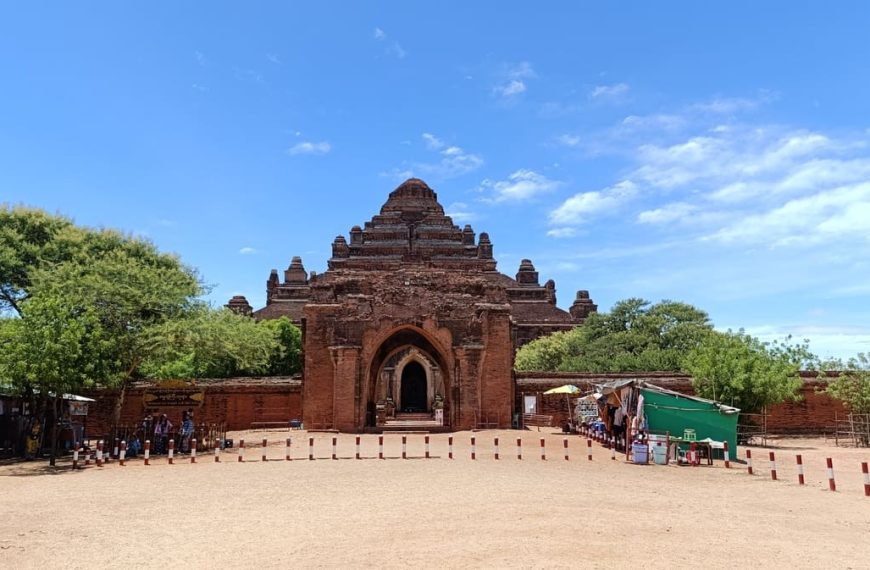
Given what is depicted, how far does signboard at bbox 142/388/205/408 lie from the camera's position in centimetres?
2097

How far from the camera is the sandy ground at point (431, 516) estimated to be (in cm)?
717

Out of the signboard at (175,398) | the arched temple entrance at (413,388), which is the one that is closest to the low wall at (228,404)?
the signboard at (175,398)

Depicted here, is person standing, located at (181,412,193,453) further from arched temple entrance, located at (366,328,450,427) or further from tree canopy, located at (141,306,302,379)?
arched temple entrance, located at (366,328,450,427)

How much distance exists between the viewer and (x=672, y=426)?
17469 millimetres

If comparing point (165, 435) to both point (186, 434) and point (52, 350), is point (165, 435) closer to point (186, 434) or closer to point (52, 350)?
point (186, 434)

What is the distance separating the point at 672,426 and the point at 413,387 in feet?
102

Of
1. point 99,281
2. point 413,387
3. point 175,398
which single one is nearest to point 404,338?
point 175,398

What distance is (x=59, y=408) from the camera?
19.8 metres

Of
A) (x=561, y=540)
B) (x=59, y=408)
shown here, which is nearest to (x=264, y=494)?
(x=561, y=540)

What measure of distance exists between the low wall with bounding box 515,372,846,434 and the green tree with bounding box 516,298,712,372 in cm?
471

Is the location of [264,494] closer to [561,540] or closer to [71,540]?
[71,540]

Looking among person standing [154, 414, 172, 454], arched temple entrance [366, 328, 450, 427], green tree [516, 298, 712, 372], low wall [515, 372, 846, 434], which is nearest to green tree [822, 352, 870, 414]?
low wall [515, 372, 846, 434]

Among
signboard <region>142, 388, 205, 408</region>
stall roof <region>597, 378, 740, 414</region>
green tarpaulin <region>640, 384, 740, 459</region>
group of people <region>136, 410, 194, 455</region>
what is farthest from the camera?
signboard <region>142, 388, 205, 408</region>

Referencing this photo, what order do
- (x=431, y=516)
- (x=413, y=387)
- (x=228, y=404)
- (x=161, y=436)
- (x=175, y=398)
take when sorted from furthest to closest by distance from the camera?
(x=413, y=387) → (x=228, y=404) → (x=175, y=398) → (x=161, y=436) → (x=431, y=516)
